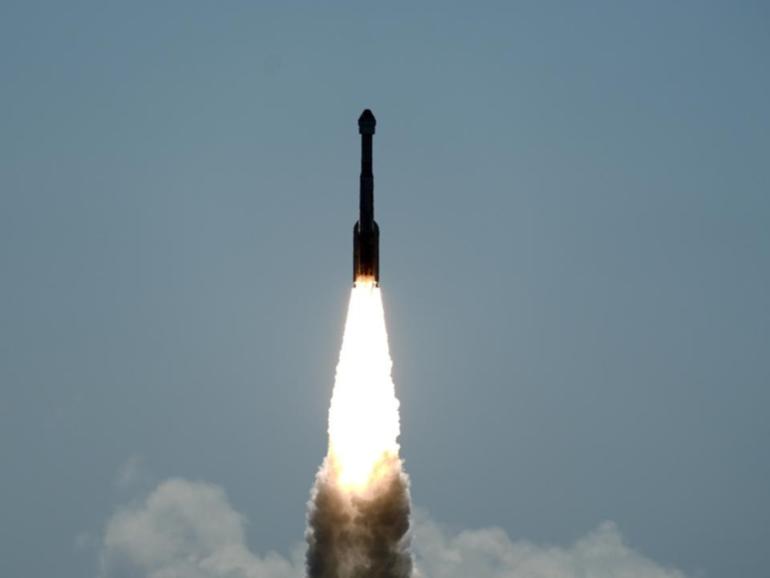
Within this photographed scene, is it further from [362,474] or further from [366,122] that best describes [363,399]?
[366,122]

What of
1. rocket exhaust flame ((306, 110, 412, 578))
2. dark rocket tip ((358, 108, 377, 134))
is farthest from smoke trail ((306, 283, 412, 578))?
dark rocket tip ((358, 108, 377, 134))

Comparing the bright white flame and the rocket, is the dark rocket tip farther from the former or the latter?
the bright white flame

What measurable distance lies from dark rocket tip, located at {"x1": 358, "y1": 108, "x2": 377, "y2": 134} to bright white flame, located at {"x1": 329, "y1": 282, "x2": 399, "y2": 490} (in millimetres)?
9318

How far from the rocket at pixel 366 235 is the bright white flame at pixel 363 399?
709 millimetres

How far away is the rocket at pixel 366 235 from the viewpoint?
2074 inches

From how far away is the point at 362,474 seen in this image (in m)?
52.9

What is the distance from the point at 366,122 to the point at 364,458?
1955 cm

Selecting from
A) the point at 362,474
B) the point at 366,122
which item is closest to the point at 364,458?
the point at 362,474

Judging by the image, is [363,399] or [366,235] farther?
[363,399]

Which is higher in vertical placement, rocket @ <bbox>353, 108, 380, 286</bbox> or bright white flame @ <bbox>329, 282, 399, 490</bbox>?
rocket @ <bbox>353, 108, 380, 286</bbox>

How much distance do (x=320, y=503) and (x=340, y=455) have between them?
9.79 feet

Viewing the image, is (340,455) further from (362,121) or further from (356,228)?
(362,121)

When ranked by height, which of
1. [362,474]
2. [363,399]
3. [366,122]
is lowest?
[362,474]

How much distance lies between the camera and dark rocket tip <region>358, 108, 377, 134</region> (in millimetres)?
55062
